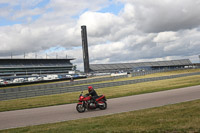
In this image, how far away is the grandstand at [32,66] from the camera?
96.9 metres

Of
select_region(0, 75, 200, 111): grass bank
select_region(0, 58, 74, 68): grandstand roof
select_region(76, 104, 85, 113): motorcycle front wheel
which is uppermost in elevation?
select_region(0, 58, 74, 68): grandstand roof

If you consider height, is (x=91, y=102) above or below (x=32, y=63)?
below

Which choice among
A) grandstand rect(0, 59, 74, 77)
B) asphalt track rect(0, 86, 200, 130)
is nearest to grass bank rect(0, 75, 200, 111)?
asphalt track rect(0, 86, 200, 130)

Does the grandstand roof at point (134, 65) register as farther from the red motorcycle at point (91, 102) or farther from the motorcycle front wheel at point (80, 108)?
the motorcycle front wheel at point (80, 108)

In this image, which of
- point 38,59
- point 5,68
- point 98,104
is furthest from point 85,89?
point 38,59

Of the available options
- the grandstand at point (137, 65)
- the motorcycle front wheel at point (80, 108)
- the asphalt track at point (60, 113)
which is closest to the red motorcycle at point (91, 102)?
the motorcycle front wheel at point (80, 108)

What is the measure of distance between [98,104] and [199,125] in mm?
6580

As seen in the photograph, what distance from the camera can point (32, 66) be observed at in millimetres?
105312

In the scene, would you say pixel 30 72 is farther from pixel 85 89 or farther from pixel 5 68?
pixel 85 89

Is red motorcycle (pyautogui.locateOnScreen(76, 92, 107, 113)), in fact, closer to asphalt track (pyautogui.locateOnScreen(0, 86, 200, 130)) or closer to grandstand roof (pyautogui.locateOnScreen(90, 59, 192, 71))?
asphalt track (pyautogui.locateOnScreen(0, 86, 200, 130))

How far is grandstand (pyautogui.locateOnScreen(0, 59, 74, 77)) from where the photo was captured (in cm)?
9694

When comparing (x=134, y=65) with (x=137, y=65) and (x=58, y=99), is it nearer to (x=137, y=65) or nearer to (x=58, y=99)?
(x=137, y=65)

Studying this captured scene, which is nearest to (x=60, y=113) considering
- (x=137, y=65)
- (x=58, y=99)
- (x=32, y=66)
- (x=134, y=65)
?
(x=58, y=99)

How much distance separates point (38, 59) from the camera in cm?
11119
